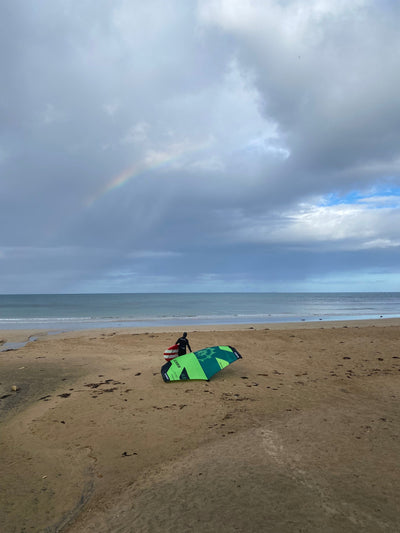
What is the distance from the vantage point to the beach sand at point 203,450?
14.5ft

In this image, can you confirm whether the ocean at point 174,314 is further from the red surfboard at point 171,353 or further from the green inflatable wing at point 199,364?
the green inflatable wing at point 199,364

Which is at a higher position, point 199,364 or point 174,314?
point 174,314

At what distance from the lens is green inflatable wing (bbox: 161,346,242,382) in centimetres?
1085

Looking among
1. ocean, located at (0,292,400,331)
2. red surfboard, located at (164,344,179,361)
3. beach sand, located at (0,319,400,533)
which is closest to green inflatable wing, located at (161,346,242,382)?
beach sand, located at (0,319,400,533)

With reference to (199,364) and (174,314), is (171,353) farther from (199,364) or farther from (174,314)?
(174,314)

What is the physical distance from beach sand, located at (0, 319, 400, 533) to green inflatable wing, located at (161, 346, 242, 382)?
34 centimetres

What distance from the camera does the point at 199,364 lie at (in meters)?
11.1

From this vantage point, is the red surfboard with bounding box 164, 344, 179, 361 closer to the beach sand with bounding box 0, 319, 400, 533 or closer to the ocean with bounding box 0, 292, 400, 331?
the beach sand with bounding box 0, 319, 400, 533

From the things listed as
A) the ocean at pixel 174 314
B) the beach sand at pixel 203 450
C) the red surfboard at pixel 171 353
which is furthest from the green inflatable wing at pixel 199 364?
the ocean at pixel 174 314

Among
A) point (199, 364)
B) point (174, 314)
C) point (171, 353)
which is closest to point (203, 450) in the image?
point (199, 364)

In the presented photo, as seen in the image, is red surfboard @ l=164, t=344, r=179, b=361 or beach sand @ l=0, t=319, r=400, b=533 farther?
red surfboard @ l=164, t=344, r=179, b=361

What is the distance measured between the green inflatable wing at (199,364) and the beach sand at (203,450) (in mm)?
344

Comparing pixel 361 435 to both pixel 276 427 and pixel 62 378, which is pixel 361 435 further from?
pixel 62 378

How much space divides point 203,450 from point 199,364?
15.9 ft
